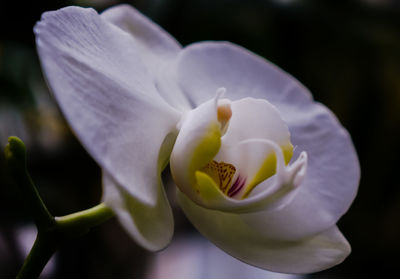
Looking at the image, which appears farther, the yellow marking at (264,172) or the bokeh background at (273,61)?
the bokeh background at (273,61)

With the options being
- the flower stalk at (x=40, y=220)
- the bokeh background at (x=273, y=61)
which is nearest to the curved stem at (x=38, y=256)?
the flower stalk at (x=40, y=220)

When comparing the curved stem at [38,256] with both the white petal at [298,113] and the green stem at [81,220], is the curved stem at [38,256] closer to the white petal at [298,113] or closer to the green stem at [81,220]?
the green stem at [81,220]

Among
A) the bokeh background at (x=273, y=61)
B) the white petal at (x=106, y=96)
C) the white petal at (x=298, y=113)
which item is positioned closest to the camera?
the white petal at (x=106, y=96)

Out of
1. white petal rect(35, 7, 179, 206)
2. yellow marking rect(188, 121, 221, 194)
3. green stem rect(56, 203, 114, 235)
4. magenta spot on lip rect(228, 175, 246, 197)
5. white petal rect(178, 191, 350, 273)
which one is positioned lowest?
white petal rect(178, 191, 350, 273)

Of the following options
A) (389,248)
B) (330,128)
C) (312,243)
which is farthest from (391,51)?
(312,243)

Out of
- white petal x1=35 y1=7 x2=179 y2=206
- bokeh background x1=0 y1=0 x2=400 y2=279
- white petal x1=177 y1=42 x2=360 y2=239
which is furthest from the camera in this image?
bokeh background x1=0 y1=0 x2=400 y2=279

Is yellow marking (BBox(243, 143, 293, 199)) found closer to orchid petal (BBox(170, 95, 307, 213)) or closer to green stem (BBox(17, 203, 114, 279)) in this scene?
orchid petal (BBox(170, 95, 307, 213))

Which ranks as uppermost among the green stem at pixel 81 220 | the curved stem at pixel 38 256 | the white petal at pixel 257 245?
the green stem at pixel 81 220

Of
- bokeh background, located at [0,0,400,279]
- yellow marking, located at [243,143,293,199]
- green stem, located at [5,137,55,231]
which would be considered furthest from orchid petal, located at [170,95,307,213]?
bokeh background, located at [0,0,400,279]
